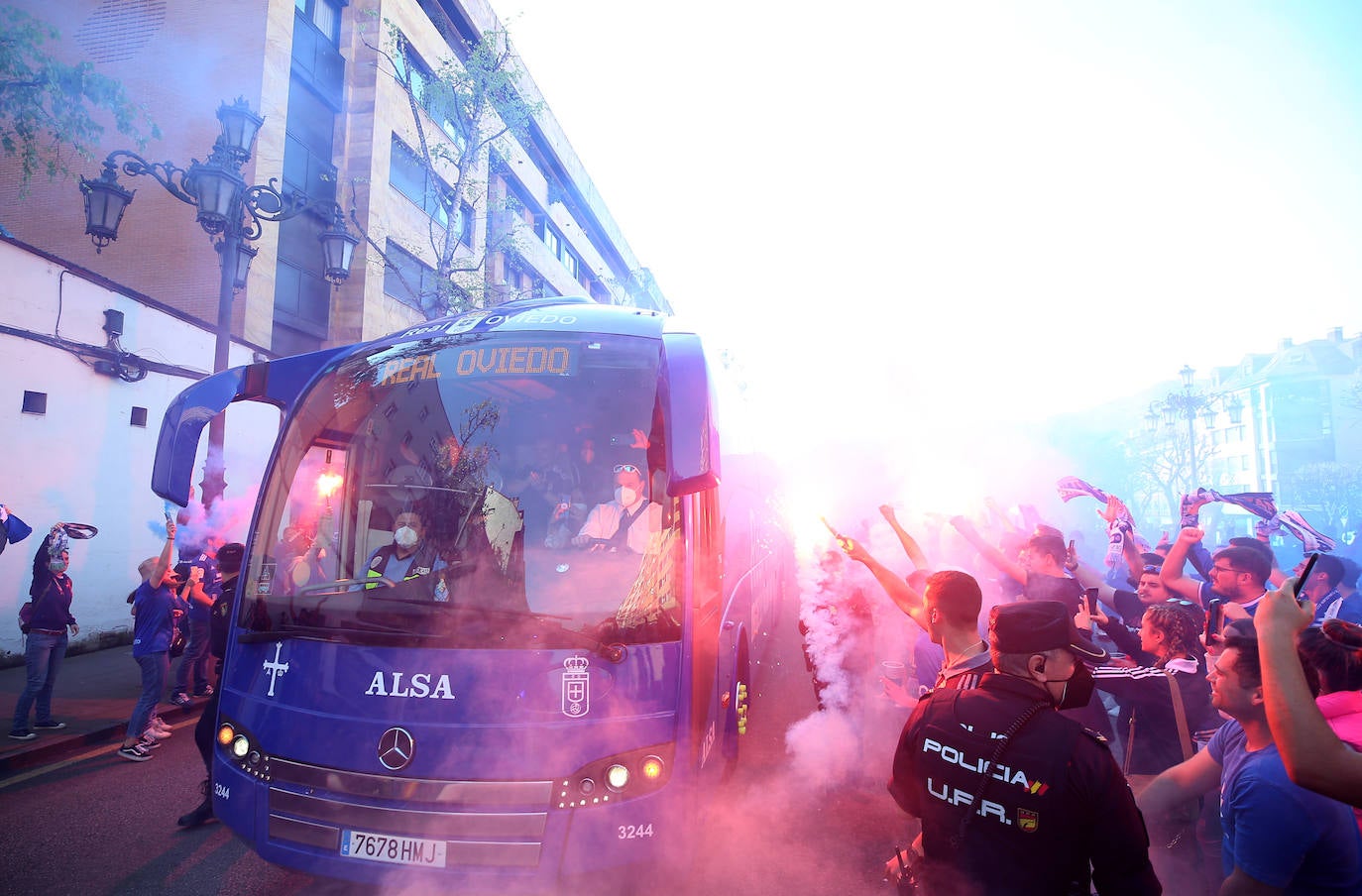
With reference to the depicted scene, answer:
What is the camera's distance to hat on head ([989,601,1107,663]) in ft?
6.92

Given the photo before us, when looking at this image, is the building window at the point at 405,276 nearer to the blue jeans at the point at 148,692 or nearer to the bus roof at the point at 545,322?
the blue jeans at the point at 148,692

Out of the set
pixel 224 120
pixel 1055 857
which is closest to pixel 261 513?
pixel 1055 857

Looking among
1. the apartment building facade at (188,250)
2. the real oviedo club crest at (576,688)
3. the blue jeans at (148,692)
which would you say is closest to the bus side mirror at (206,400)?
the real oviedo club crest at (576,688)

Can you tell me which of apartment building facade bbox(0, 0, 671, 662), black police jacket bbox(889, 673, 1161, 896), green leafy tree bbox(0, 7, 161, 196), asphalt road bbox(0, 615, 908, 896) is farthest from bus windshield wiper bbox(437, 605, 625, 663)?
green leafy tree bbox(0, 7, 161, 196)

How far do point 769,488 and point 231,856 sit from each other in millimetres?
6017

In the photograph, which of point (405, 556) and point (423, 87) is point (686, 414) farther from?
point (423, 87)

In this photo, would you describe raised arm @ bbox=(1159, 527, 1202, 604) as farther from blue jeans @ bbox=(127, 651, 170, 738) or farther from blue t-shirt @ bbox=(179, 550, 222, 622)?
blue t-shirt @ bbox=(179, 550, 222, 622)

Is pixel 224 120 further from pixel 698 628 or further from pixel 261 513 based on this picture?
pixel 698 628

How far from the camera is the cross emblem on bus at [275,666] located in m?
3.31

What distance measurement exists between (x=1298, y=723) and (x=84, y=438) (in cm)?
1297

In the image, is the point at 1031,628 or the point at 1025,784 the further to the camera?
the point at 1031,628

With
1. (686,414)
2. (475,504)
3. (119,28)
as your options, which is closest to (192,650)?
(475,504)

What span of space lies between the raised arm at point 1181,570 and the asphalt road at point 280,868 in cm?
238

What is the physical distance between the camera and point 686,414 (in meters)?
3.19
